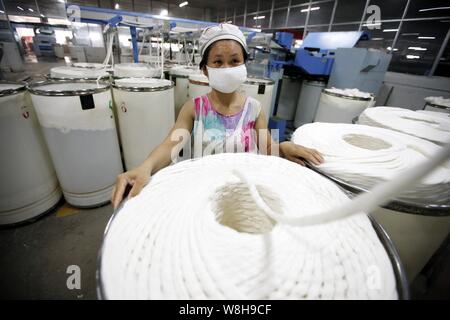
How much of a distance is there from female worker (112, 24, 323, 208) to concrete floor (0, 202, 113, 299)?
120 cm

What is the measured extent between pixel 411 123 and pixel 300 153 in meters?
1.04

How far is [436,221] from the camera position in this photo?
81 centimetres

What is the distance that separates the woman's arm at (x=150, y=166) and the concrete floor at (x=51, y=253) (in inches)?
45.1

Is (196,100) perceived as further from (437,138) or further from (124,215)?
(437,138)

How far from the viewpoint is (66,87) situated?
1.85 metres

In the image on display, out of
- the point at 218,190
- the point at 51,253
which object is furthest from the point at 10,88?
the point at 218,190

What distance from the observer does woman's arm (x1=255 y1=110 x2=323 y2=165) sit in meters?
0.92

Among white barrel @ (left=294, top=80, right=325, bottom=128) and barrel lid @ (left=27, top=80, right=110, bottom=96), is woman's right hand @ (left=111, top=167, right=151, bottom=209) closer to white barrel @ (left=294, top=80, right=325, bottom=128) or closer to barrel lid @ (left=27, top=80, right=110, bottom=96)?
barrel lid @ (left=27, top=80, right=110, bottom=96)

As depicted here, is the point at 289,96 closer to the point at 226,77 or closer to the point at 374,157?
the point at 226,77

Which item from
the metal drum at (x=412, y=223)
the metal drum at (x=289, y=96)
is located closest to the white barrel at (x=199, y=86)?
the metal drum at (x=412, y=223)

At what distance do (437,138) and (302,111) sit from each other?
3.25 metres

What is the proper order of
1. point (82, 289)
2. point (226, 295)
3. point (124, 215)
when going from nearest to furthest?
point (226, 295) < point (124, 215) < point (82, 289)

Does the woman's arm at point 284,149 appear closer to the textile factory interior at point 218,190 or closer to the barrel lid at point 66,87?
the textile factory interior at point 218,190

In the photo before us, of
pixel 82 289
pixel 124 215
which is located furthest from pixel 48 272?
pixel 124 215
